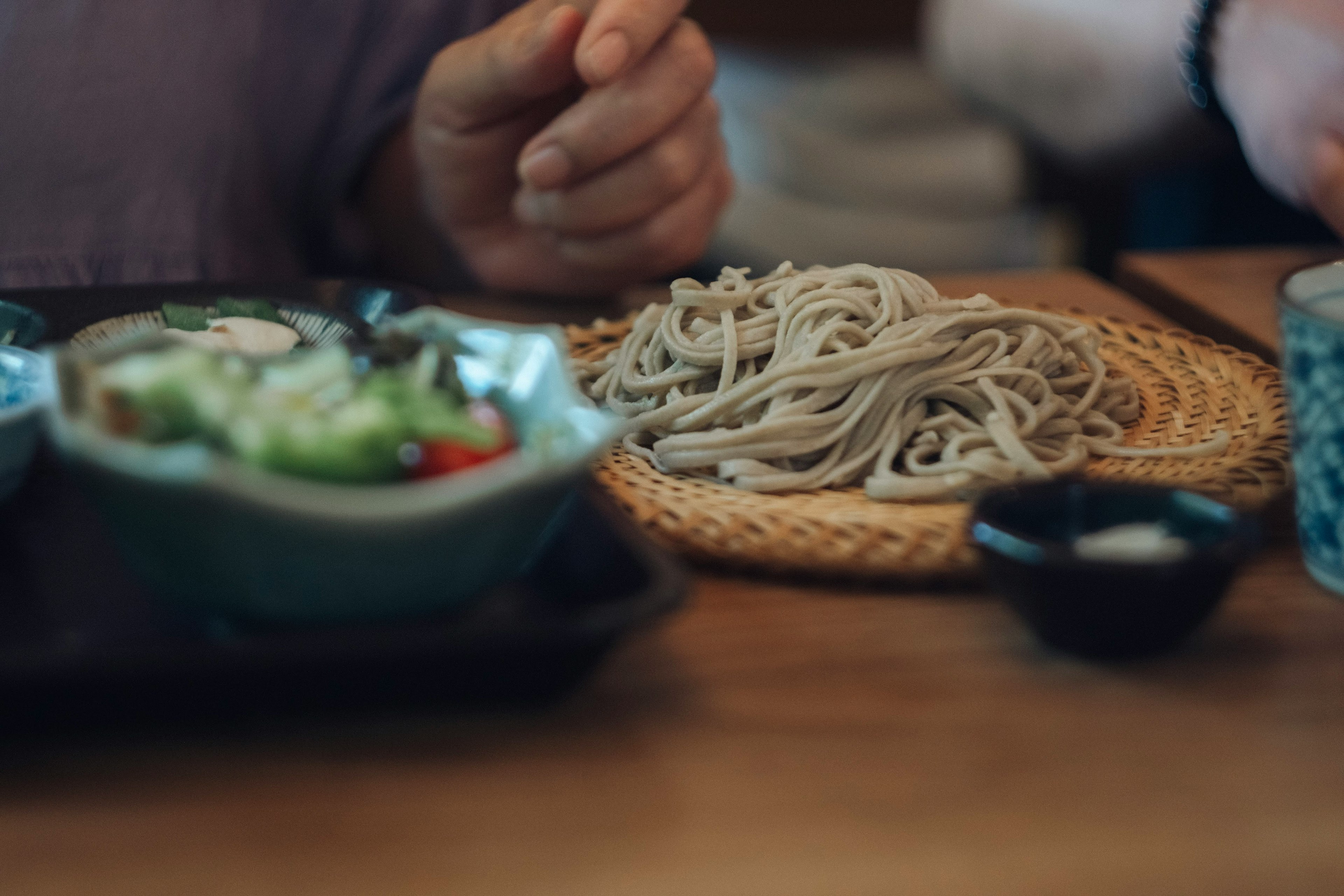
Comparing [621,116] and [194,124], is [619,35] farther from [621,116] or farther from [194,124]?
[194,124]

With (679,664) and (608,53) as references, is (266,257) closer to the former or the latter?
(608,53)

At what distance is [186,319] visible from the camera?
34.1 inches

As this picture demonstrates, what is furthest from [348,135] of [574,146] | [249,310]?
[249,310]

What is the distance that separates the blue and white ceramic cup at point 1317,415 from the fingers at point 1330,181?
30 centimetres

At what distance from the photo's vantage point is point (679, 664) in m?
0.60

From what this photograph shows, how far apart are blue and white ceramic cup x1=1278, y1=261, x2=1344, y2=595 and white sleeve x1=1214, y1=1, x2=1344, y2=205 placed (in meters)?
0.40

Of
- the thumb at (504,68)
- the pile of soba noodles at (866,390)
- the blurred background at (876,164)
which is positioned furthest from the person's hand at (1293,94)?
A: the blurred background at (876,164)

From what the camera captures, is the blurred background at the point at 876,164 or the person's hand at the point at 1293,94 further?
the blurred background at the point at 876,164

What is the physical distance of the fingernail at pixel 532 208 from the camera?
3.96 ft

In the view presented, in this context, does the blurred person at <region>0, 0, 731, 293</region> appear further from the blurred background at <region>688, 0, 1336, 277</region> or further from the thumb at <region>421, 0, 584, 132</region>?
the blurred background at <region>688, 0, 1336, 277</region>

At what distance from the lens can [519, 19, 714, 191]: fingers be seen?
1.11 meters

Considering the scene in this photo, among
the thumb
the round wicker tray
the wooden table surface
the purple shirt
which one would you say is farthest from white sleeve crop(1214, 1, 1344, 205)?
the purple shirt

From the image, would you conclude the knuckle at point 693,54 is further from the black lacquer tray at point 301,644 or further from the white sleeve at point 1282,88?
the black lacquer tray at point 301,644

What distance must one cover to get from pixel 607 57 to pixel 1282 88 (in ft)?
1.95
